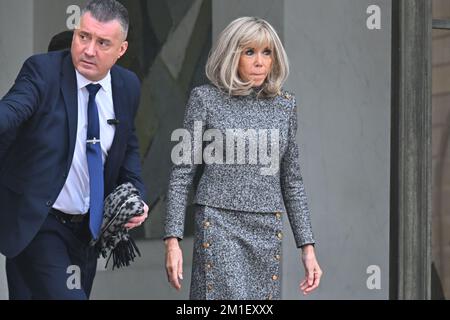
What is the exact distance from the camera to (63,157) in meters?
4.92

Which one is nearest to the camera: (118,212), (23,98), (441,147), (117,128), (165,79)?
(23,98)

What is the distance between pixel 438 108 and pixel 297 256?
51.6 inches

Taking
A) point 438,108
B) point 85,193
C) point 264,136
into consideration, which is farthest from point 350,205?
point 85,193

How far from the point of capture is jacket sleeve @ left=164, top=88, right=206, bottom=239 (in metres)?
5.18

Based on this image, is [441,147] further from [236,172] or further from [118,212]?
[118,212]

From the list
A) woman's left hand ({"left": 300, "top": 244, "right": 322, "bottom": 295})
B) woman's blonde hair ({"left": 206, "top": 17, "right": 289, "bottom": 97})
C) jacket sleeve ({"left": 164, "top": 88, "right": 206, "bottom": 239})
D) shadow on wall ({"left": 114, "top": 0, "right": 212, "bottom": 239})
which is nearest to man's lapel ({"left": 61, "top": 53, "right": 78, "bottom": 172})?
jacket sleeve ({"left": 164, "top": 88, "right": 206, "bottom": 239})

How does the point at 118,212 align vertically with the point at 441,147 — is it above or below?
below

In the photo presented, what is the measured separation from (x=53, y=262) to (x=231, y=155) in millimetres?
882

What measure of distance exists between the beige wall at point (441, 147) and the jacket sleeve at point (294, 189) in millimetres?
2278

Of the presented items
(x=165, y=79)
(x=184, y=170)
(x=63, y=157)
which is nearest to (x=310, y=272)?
(x=184, y=170)

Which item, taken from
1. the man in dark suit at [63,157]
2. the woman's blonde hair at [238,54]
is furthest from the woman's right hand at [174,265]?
the woman's blonde hair at [238,54]

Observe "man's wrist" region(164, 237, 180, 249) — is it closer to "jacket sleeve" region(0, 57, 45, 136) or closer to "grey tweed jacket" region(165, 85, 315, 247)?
"grey tweed jacket" region(165, 85, 315, 247)

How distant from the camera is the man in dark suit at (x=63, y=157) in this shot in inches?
192

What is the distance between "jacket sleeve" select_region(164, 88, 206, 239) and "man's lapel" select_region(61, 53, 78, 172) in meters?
0.50
